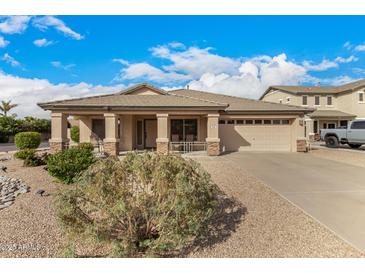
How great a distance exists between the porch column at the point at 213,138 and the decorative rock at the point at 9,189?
31.7 ft

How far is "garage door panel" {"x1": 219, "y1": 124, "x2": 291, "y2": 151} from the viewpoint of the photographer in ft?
57.1

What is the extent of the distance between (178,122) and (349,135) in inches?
511

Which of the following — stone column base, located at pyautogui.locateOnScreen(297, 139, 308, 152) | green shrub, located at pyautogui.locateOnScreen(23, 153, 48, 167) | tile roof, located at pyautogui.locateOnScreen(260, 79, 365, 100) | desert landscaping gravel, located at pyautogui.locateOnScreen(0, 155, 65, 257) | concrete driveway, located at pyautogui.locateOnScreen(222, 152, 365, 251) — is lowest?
desert landscaping gravel, located at pyautogui.locateOnScreen(0, 155, 65, 257)

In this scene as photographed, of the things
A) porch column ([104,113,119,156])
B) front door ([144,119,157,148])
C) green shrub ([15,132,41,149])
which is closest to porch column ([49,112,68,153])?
green shrub ([15,132,41,149])

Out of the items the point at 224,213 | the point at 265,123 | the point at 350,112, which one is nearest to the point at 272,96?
the point at 350,112

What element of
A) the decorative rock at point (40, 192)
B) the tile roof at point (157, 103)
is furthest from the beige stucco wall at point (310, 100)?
the decorative rock at point (40, 192)

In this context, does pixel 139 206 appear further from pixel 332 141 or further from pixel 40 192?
pixel 332 141

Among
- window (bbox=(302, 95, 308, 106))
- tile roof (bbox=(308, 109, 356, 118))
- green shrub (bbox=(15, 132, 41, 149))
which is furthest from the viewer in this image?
window (bbox=(302, 95, 308, 106))

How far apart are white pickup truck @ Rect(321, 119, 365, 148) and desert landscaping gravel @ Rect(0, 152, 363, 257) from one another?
14930 millimetres

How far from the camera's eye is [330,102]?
3098 cm

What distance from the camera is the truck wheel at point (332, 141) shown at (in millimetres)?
18906

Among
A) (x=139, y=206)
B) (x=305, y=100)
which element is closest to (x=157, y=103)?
(x=139, y=206)

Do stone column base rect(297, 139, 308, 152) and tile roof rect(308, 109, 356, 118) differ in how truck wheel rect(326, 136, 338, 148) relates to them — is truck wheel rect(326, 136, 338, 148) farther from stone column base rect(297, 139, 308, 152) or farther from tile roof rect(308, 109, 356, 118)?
tile roof rect(308, 109, 356, 118)
